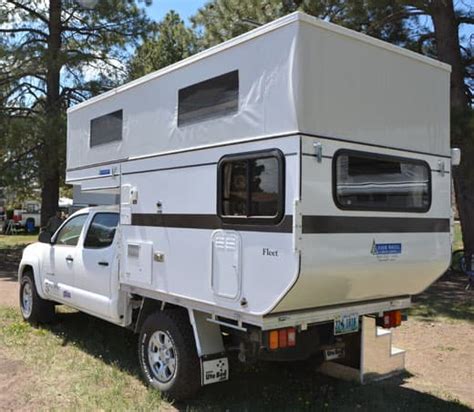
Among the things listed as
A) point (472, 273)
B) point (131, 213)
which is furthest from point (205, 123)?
point (472, 273)

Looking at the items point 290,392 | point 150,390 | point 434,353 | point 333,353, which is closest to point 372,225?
point 333,353

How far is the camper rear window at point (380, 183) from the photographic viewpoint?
4258 millimetres

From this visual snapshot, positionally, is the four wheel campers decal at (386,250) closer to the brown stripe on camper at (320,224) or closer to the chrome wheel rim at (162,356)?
the brown stripe on camper at (320,224)

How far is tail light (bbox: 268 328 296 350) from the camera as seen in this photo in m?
4.19

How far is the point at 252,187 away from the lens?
14.0ft

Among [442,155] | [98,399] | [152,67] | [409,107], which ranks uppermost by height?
[152,67]

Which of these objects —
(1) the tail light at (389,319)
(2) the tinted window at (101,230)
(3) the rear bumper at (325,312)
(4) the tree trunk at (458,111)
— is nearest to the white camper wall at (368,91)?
(3) the rear bumper at (325,312)

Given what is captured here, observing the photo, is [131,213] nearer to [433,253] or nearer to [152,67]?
[433,253]

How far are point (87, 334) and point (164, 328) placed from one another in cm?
254

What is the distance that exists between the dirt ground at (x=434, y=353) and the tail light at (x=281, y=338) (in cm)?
169

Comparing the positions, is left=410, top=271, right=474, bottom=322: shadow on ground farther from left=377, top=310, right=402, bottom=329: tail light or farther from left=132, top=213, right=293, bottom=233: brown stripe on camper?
left=132, top=213, right=293, bottom=233: brown stripe on camper

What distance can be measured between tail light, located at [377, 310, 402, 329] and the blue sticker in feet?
2.32

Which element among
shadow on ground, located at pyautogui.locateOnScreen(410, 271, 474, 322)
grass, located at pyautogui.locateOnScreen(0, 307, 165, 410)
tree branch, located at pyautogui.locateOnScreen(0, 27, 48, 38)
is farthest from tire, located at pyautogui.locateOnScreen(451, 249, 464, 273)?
tree branch, located at pyautogui.locateOnScreen(0, 27, 48, 38)

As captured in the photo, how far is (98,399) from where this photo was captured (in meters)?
4.97
